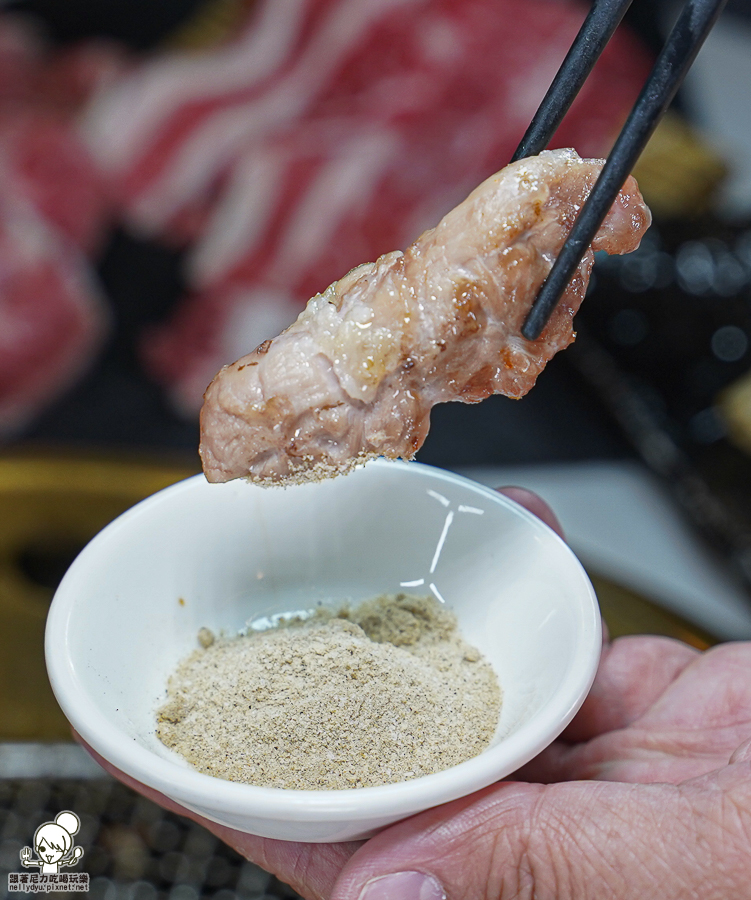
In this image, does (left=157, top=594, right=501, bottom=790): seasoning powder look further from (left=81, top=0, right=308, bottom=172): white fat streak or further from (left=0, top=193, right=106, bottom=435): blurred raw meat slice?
(left=81, top=0, right=308, bottom=172): white fat streak

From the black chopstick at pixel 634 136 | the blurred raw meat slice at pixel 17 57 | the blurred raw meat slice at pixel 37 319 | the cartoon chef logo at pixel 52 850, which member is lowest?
the blurred raw meat slice at pixel 37 319

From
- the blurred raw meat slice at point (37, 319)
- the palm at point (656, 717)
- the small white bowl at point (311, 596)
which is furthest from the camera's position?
the blurred raw meat slice at point (37, 319)

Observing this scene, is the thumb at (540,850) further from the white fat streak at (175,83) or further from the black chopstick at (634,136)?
the white fat streak at (175,83)

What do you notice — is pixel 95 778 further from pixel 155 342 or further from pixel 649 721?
pixel 155 342

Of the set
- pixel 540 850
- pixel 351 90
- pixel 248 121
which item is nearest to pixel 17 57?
pixel 248 121

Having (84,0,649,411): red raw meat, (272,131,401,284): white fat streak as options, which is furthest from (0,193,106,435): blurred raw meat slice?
(272,131,401,284): white fat streak

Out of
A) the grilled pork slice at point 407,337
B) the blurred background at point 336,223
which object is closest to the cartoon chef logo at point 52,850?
the grilled pork slice at point 407,337

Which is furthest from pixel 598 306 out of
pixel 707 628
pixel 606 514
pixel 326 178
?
pixel 707 628

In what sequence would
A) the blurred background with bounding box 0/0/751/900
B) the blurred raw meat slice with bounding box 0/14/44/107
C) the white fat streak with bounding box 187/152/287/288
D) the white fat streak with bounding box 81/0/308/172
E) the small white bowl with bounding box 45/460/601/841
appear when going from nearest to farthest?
the small white bowl with bounding box 45/460/601/841 < the blurred background with bounding box 0/0/751/900 < the white fat streak with bounding box 187/152/287/288 < the white fat streak with bounding box 81/0/308/172 < the blurred raw meat slice with bounding box 0/14/44/107
